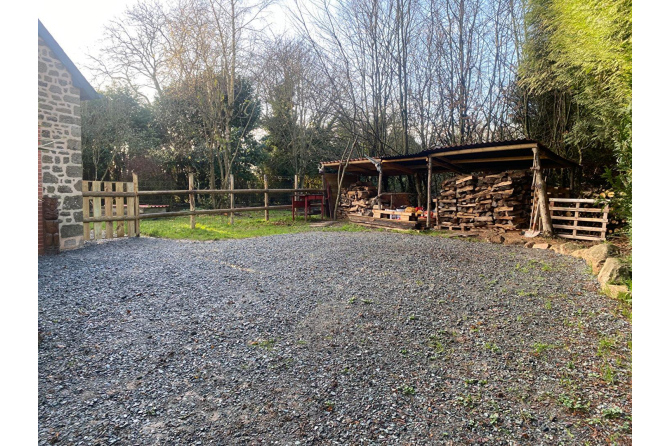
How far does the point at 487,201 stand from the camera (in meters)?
9.25

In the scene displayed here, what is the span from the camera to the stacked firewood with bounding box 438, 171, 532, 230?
8914mm

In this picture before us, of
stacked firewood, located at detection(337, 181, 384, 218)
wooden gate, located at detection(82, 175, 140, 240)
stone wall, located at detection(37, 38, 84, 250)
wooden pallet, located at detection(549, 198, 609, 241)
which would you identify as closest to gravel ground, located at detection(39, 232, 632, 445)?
stone wall, located at detection(37, 38, 84, 250)

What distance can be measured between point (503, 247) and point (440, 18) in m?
10.2

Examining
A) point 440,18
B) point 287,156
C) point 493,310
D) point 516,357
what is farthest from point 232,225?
point 440,18

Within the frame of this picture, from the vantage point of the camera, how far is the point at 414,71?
1377 centimetres

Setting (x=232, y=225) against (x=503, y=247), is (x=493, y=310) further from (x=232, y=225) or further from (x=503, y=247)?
(x=232, y=225)

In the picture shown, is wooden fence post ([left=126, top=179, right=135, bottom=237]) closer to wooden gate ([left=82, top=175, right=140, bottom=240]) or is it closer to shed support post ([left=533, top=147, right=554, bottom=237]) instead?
wooden gate ([left=82, top=175, right=140, bottom=240])

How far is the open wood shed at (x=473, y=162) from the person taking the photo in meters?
7.80

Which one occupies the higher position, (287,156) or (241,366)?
(287,156)

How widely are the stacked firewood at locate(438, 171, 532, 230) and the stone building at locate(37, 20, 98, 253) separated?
8.77m

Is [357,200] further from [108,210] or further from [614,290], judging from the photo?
[614,290]

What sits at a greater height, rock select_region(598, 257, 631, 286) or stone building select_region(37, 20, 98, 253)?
stone building select_region(37, 20, 98, 253)
